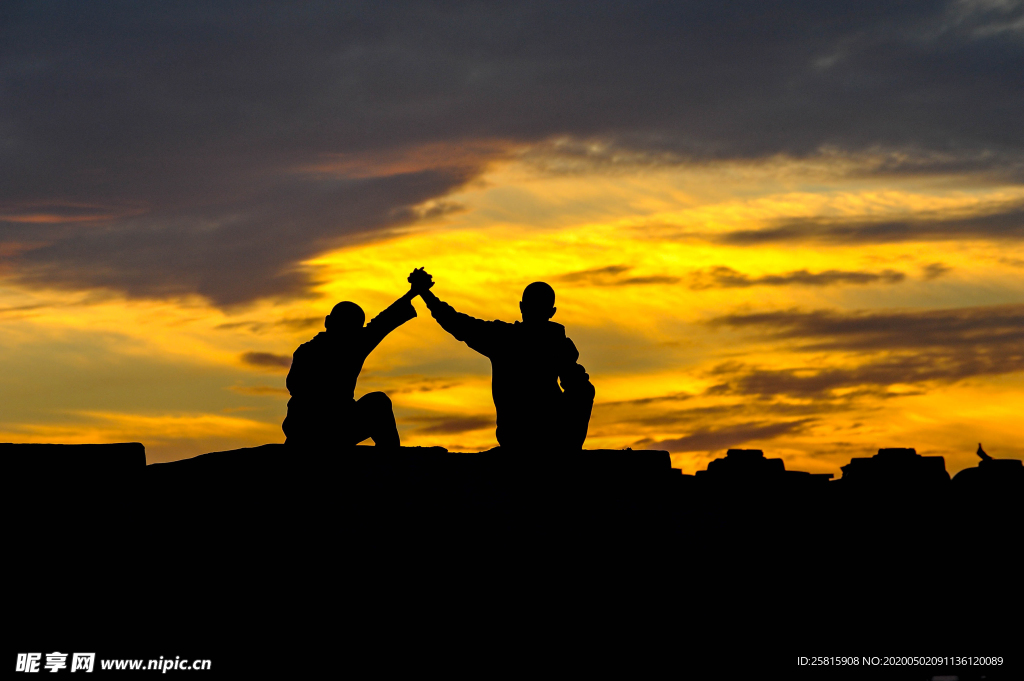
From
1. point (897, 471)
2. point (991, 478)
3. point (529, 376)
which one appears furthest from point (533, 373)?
point (991, 478)

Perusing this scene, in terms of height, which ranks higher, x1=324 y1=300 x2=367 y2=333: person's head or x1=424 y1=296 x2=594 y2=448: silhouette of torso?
x1=324 y1=300 x2=367 y2=333: person's head

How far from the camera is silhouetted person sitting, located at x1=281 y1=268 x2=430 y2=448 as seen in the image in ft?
38.5

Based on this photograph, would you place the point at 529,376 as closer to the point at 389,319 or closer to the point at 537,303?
the point at 537,303

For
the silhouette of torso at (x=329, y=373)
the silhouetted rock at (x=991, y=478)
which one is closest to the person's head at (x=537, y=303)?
the silhouette of torso at (x=329, y=373)

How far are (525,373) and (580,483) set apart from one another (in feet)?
4.07

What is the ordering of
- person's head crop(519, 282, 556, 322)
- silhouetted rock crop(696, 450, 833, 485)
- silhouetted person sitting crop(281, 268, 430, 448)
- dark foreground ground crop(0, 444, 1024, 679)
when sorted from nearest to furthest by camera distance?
1. dark foreground ground crop(0, 444, 1024, 679)
2. silhouetted person sitting crop(281, 268, 430, 448)
3. person's head crop(519, 282, 556, 322)
4. silhouetted rock crop(696, 450, 833, 485)

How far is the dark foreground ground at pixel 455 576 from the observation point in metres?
9.91

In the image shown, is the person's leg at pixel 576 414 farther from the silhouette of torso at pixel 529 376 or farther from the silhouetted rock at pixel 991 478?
the silhouetted rock at pixel 991 478

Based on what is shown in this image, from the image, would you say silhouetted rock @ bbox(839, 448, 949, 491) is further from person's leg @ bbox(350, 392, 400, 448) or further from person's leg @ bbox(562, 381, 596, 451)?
person's leg @ bbox(350, 392, 400, 448)

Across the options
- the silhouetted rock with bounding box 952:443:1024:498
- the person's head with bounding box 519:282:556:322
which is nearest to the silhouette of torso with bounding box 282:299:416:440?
the person's head with bounding box 519:282:556:322

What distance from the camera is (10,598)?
33.1 ft

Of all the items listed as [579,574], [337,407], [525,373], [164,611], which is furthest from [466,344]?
[164,611]

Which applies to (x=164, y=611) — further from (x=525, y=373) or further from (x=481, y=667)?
(x=525, y=373)

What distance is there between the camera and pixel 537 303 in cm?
1203
